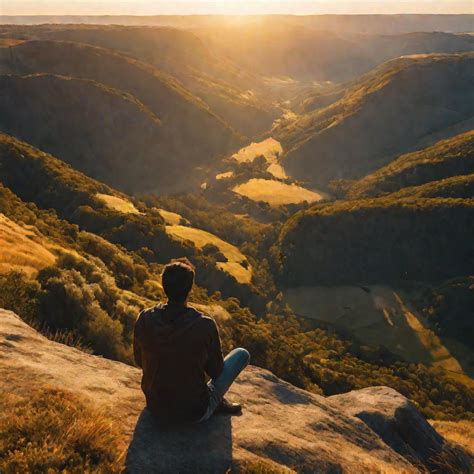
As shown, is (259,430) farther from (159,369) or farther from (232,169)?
(232,169)

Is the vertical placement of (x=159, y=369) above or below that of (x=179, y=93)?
below

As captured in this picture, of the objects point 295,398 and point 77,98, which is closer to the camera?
point 295,398

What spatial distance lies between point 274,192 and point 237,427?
14989 cm

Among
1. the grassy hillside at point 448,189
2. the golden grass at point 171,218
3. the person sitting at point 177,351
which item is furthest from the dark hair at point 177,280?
the grassy hillside at point 448,189

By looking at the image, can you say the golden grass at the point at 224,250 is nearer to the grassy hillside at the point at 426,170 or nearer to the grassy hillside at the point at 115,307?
the grassy hillside at the point at 115,307

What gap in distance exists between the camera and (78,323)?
15.8 metres

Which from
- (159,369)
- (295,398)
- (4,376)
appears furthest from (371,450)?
(4,376)

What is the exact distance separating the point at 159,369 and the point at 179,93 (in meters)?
190

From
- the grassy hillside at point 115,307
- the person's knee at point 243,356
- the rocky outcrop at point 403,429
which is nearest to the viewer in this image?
the person's knee at point 243,356

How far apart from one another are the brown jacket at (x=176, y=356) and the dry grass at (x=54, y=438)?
875mm

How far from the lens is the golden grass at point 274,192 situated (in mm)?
151375

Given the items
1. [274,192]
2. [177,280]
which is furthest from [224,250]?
[177,280]

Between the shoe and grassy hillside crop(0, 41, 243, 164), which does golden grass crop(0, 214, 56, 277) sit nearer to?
A: the shoe

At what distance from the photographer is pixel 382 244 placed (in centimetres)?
11106
